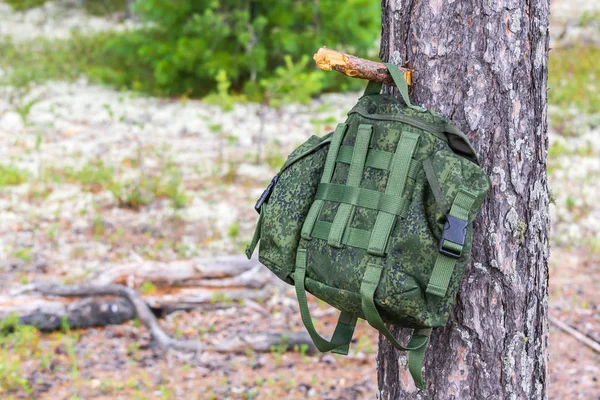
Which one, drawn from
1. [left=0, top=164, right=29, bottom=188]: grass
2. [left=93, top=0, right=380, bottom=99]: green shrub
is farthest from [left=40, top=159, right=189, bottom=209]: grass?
[left=93, top=0, right=380, bottom=99]: green shrub

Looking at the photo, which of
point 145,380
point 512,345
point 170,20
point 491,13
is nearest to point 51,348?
point 145,380

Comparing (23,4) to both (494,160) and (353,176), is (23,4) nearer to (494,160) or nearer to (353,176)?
(353,176)

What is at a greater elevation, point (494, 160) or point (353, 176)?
point (494, 160)

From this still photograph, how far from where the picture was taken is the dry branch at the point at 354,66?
1963 mm

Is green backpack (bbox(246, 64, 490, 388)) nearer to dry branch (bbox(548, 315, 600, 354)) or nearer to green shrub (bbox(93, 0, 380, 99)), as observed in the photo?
dry branch (bbox(548, 315, 600, 354))

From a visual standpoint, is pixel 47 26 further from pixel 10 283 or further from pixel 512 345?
pixel 512 345

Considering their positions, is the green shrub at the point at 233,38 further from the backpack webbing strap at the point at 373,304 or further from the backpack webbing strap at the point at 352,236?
the backpack webbing strap at the point at 373,304

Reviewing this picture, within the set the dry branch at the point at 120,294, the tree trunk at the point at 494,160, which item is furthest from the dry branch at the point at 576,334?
the dry branch at the point at 120,294

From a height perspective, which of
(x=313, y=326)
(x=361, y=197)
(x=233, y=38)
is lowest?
(x=313, y=326)

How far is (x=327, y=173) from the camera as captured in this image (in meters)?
1.99

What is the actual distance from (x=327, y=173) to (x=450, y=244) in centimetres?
47

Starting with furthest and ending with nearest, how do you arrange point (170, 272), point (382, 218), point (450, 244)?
point (170, 272) < point (382, 218) < point (450, 244)

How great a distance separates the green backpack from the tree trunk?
0.50 feet

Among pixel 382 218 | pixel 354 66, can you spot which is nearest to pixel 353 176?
pixel 382 218
